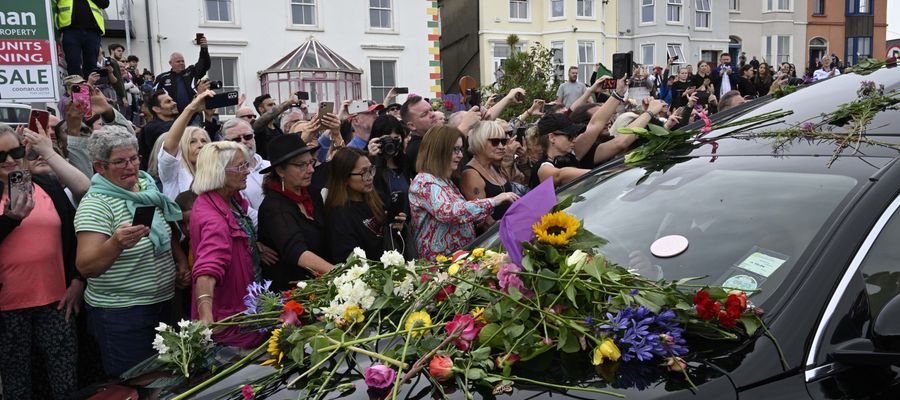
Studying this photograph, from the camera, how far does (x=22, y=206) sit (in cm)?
399

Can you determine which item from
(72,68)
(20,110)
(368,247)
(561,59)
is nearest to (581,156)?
(368,247)

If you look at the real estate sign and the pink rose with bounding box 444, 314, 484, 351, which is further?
the real estate sign

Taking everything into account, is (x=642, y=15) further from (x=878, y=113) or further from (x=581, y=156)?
(x=878, y=113)

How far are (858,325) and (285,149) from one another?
3.50 m

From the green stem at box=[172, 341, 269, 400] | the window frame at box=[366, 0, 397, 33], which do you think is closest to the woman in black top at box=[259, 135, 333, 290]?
the green stem at box=[172, 341, 269, 400]

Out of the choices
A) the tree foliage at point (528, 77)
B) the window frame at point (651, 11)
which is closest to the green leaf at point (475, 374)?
the tree foliage at point (528, 77)

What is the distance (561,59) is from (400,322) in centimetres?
3497

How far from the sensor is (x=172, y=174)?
18.4 ft

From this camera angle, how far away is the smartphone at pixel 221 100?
249 inches

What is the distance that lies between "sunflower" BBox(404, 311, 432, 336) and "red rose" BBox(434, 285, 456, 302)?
4.9 inches

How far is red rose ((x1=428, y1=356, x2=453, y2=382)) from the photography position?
2.13 metres

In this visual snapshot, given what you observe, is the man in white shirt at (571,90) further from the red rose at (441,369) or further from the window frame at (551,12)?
the window frame at (551,12)

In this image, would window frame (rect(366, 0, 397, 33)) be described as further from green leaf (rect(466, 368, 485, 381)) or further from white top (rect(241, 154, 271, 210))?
green leaf (rect(466, 368, 485, 381))

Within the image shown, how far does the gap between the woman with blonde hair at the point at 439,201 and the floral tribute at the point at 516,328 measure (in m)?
2.25
